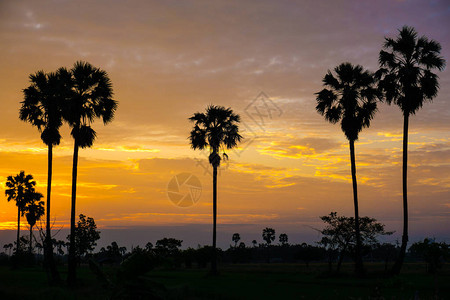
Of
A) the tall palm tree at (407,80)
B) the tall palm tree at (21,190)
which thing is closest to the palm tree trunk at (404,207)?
the tall palm tree at (407,80)

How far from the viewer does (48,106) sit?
44156 millimetres

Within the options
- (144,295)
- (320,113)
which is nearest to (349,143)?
(320,113)

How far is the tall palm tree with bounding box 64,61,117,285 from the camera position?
42.8 m

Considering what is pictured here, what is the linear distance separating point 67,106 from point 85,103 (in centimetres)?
187

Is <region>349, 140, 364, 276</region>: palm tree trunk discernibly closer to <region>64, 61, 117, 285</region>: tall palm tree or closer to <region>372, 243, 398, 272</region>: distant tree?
Answer: <region>372, 243, 398, 272</region>: distant tree

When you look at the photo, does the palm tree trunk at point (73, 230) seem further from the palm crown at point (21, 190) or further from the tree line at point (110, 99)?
the palm crown at point (21, 190)

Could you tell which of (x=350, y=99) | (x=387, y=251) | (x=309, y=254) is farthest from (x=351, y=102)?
(x=309, y=254)

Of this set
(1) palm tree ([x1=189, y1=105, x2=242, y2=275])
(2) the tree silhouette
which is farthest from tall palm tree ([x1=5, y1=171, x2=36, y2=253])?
(1) palm tree ([x1=189, y1=105, x2=242, y2=275])

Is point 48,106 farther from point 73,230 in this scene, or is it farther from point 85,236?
point 85,236

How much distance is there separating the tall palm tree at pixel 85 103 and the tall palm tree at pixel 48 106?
103cm

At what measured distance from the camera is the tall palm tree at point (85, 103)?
140ft

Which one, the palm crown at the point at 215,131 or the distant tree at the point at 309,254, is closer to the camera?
the palm crown at the point at 215,131

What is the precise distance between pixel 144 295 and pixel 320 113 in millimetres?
42678

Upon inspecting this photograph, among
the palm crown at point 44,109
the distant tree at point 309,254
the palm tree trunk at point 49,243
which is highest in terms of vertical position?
the palm crown at point 44,109
